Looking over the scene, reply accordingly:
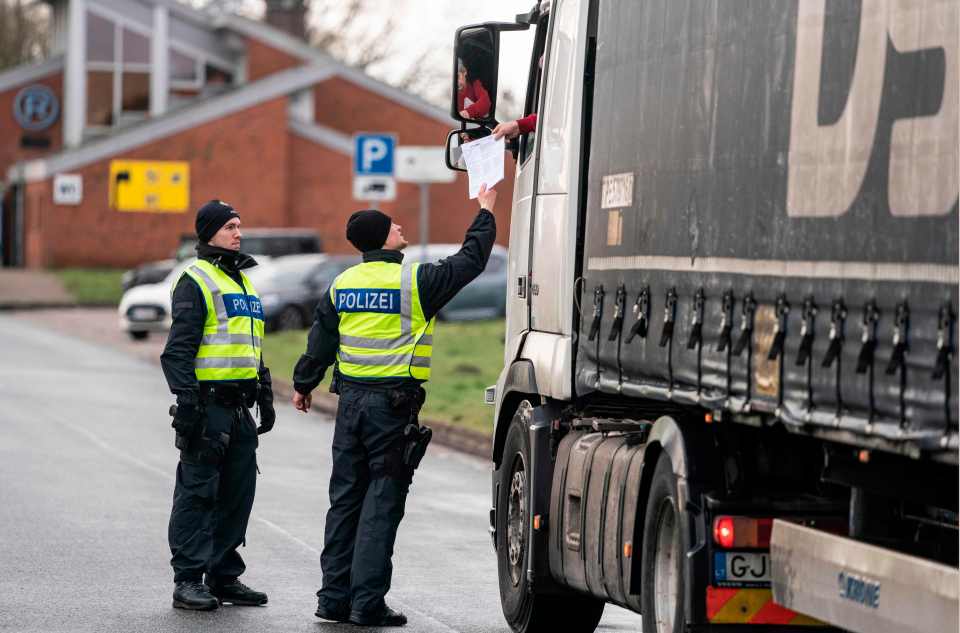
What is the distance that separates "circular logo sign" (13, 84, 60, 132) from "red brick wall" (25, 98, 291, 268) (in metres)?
7.29

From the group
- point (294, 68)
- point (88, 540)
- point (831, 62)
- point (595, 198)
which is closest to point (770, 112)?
point (831, 62)

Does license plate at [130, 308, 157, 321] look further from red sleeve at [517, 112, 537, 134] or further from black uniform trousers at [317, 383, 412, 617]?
black uniform trousers at [317, 383, 412, 617]

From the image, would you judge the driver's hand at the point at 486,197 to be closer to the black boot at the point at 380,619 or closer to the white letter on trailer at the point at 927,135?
the black boot at the point at 380,619

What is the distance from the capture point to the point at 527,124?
9.44 metres

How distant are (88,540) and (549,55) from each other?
159 inches

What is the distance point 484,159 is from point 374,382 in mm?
1094

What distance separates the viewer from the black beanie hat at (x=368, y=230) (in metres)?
9.07

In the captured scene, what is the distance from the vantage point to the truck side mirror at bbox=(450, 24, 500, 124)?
9320 millimetres

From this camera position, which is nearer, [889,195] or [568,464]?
[889,195]

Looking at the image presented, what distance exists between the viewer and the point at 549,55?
30.0ft

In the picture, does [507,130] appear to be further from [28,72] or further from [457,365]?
[28,72]

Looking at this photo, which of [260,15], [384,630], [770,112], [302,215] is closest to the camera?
[770,112]

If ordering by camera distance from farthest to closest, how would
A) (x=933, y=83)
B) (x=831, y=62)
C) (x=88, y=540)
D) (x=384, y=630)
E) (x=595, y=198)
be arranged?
(x=88, y=540)
(x=384, y=630)
(x=595, y=198)
(x=831, y=62)
(x=933, y=83)

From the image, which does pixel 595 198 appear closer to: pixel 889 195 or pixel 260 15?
pixel 889 195
